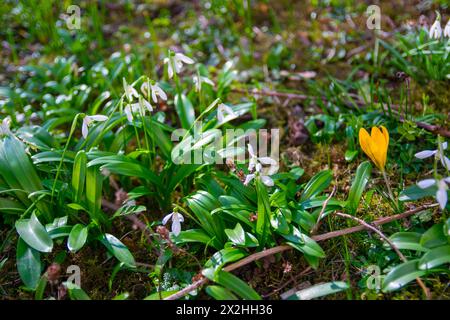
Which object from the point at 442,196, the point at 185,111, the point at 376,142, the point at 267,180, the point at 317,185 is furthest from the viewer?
the point at 185,111

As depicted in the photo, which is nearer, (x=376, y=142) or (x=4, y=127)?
(x=376, y=142)

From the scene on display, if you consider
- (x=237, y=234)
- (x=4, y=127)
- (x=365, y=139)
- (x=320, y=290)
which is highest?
(x=4, y=127)

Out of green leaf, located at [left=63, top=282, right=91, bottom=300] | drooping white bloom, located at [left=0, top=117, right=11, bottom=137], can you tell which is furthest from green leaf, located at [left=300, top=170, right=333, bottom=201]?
drooping white bloom, located at [left=0, top=117, right=11, bottom=137]

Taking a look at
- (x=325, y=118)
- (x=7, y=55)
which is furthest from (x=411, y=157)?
(x=7, y=55)

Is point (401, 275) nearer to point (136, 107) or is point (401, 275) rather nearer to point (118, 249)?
point (118, 249)

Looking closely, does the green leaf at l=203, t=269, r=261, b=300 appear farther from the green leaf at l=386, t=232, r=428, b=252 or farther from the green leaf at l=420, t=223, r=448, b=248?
the green leaf at l=420, t=223, r=448, b=248

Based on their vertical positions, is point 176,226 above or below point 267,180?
below

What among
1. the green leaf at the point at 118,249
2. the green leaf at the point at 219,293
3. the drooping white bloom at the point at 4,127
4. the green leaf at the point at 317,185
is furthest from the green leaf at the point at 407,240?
the drooping white bloom at the point at 4,127

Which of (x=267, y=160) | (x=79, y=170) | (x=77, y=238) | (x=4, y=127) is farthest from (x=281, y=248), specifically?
(x=4, y=127)

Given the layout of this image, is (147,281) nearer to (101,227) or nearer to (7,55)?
(101,227)
